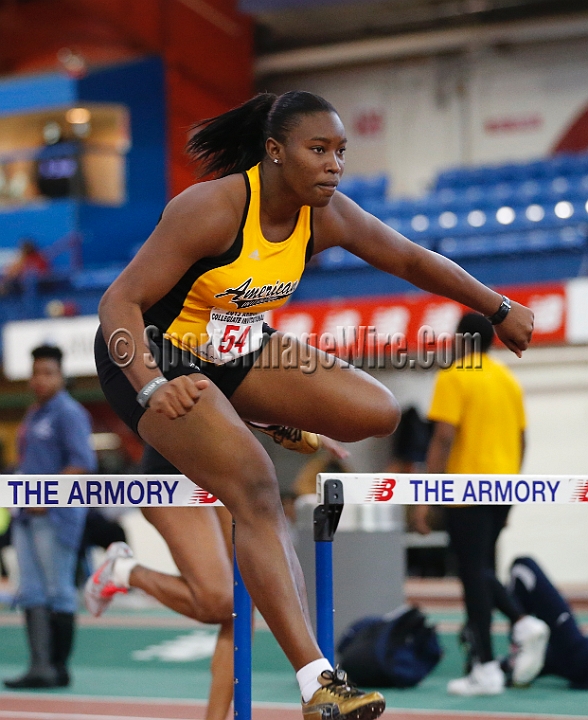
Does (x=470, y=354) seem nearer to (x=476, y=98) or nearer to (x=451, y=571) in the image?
(x=451, y=571)

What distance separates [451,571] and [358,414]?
7.70 m

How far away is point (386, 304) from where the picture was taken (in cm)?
1062

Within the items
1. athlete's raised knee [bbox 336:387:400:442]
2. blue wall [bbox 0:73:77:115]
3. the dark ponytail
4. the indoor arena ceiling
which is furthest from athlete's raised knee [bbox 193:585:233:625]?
blue wall [bbox 0:73:77:115]

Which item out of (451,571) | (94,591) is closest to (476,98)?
(451,571)

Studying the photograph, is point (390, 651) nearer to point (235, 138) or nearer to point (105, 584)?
point (105, 584)

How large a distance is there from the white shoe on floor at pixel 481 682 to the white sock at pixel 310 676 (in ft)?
9.25

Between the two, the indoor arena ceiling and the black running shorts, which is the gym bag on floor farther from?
the indoor arena ceiling

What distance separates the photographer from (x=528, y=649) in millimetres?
5445

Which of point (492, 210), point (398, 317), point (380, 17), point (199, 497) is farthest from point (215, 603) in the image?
point (380, 17)

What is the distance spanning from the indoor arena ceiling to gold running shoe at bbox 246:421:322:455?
12888 mm

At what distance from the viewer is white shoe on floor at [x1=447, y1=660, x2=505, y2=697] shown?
5.27 metres

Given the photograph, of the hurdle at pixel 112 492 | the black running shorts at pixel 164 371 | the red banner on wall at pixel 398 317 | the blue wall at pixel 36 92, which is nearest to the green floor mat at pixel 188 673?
the hurdle at pixel 112 492

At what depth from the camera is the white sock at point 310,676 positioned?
8.71ft

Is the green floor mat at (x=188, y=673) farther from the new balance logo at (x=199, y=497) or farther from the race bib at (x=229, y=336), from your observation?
the race bib at (x=229, y=336)
